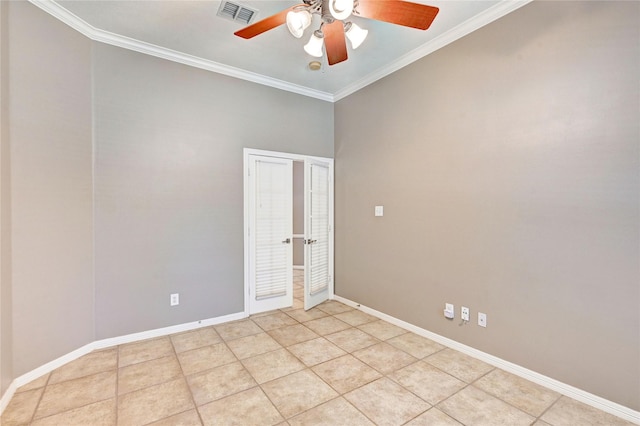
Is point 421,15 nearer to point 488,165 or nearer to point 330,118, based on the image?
point 488,165

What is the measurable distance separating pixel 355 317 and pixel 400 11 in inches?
127

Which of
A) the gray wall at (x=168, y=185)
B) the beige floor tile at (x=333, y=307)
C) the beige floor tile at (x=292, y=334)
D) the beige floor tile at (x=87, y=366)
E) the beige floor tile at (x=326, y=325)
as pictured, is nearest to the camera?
the beige floor tile at (x=87, y=366)

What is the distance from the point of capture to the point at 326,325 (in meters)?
3.46

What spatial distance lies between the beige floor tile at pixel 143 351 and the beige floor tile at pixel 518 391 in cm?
280

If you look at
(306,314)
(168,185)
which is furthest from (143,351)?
(306,314)

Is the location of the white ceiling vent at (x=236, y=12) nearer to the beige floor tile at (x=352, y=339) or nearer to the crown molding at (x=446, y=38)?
the crown molding at (x=446, y=38)

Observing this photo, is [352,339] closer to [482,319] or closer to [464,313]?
[464,313]

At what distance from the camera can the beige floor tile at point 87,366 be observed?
7.86ft

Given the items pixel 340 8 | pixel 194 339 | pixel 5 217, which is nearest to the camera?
pixel 340 8

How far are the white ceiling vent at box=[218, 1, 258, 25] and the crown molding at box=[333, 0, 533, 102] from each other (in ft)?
5.39

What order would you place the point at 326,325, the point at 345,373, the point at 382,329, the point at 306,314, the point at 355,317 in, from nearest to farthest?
the point at 345,373 → the point at 382,329 → the point at 326,325 → the point at 355,317 → the point at 306,314

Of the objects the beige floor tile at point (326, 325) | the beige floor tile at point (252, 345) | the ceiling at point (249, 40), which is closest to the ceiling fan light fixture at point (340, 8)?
the ceiling at point (249, 40)

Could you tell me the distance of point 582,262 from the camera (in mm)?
2072

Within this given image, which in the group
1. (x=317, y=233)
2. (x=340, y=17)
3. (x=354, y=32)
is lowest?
(x=317, y=233)
